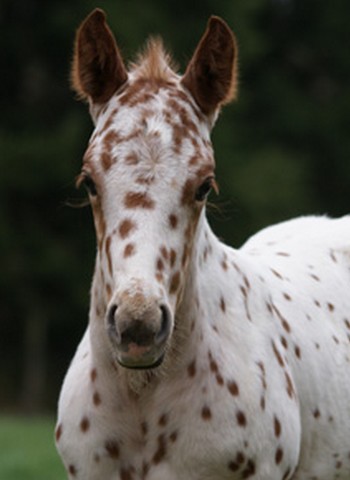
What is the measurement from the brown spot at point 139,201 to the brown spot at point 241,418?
3.04 feet

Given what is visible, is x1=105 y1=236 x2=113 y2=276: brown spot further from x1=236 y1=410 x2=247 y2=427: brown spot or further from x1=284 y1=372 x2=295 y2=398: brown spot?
x1=284 y1=372 x2=295 y2=398: brown spot

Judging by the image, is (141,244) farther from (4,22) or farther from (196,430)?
(4,22)

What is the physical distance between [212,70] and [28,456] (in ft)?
23.5

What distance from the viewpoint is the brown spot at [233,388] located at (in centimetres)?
472

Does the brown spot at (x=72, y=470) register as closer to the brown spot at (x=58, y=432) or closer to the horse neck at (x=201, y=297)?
the brown spot at (x=58, y=432)

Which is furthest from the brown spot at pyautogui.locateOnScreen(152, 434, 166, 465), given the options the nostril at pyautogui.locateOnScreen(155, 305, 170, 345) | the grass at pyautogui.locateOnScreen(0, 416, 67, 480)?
the grass at pyautogui.locateOnScreen(0, 416, 67, 480)

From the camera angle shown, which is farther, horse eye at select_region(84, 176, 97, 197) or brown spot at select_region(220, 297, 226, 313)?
brown spot at select_region(220, 297, 226, 313)

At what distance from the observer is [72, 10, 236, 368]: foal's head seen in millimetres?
4121

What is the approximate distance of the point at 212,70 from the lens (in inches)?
187

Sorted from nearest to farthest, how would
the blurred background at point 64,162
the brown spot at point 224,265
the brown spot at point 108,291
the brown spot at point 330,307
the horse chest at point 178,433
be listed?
the brown spot at point 108,291
the horse chest at point 178,433
the brown spot at point 224,265
the brown spot at point 330,307
the blurred background at point 64,162

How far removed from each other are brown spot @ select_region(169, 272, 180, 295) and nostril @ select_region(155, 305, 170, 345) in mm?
255

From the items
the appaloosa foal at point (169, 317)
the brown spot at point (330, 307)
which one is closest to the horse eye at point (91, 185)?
the appaloosa foal at point (169, 317)

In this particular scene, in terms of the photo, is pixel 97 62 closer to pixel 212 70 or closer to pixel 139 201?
pixel 212 70

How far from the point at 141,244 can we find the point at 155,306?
0.85 ft
